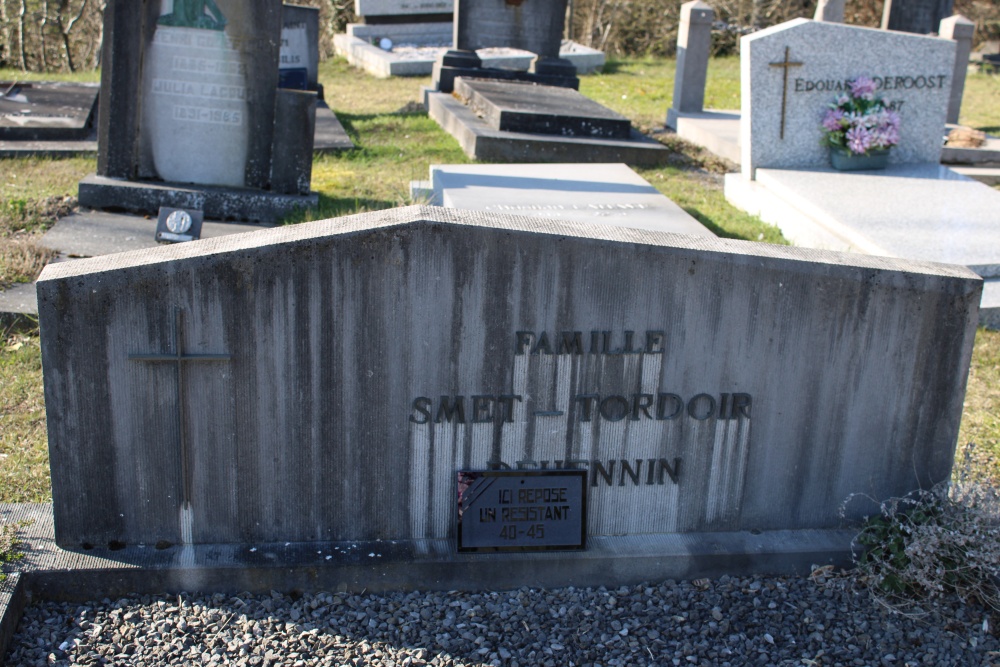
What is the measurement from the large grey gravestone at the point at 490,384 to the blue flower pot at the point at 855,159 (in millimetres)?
5142

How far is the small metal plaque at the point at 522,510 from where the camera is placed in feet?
10.1

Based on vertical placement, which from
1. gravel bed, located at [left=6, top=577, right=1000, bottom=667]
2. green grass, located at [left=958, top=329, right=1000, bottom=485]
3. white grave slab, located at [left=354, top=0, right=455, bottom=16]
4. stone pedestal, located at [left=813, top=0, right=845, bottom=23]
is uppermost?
white grave slab, located at [left=354, top=0, right=455, bottom=16]

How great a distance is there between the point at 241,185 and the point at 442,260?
14.4ft

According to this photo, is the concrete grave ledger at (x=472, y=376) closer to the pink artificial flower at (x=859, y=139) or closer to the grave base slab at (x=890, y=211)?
the grave base slab at (x=890, y=211)

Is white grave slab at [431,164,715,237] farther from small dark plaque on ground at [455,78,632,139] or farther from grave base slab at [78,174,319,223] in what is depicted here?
small dark plaque on ground at [455,78,632,139]

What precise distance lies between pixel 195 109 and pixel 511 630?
192 inches

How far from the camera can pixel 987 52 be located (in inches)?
746

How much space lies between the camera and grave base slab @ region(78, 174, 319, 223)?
21.6 ft

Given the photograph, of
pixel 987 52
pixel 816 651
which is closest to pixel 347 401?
pixel 816 651

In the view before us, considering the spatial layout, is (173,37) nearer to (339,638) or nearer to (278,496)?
(278,496)

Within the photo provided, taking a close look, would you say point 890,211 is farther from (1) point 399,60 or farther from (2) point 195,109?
(1) point 399,60

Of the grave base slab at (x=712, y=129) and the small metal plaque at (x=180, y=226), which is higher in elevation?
the grave base slab at (x=712, y=129)

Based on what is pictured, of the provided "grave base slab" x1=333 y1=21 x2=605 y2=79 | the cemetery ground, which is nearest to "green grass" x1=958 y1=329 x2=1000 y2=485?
the cemetery ground

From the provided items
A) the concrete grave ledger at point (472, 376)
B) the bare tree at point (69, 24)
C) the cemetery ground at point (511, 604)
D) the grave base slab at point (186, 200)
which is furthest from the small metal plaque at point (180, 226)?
the bare tree at point (69, 24)
